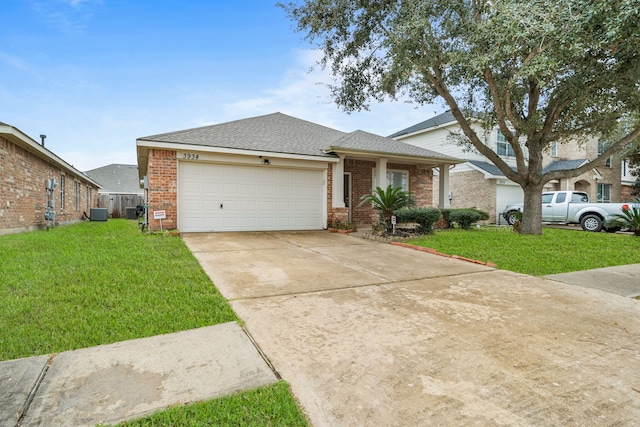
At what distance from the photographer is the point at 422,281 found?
4742mm

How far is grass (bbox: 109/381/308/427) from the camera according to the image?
5.47ft

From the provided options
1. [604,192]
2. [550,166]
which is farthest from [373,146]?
[604,192]

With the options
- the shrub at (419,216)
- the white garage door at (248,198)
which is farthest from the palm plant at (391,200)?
the white garage door at (248,198)

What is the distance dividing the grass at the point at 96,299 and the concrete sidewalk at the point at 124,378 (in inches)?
9.0

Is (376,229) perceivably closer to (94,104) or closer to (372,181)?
(372,181)

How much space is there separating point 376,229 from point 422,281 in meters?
4.88

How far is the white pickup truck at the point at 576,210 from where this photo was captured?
12.3 m

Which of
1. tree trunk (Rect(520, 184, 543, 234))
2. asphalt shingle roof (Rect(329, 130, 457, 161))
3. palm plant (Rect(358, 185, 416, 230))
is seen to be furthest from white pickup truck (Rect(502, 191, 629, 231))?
palm plant (Rect(358, 185, 416, 230))

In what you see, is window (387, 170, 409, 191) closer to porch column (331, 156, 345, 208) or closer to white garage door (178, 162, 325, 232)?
porch column (331, 156, 345, 208)

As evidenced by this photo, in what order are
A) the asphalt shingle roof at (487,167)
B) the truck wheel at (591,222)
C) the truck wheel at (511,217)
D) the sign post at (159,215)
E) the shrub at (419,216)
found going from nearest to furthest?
the sign post at (159,215) → the shrub at (419,216) → the truck wheel at (591,222) → the truck wheel at (511,217) → the asphalt shingle roof at (487,167)

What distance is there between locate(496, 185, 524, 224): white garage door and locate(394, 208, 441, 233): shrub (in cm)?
967

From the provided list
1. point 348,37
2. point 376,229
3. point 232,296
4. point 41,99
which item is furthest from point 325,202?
point 41,99

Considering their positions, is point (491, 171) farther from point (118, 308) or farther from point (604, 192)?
point (118, 308)

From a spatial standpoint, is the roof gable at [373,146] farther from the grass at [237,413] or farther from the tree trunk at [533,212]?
the grass at [237,413]
